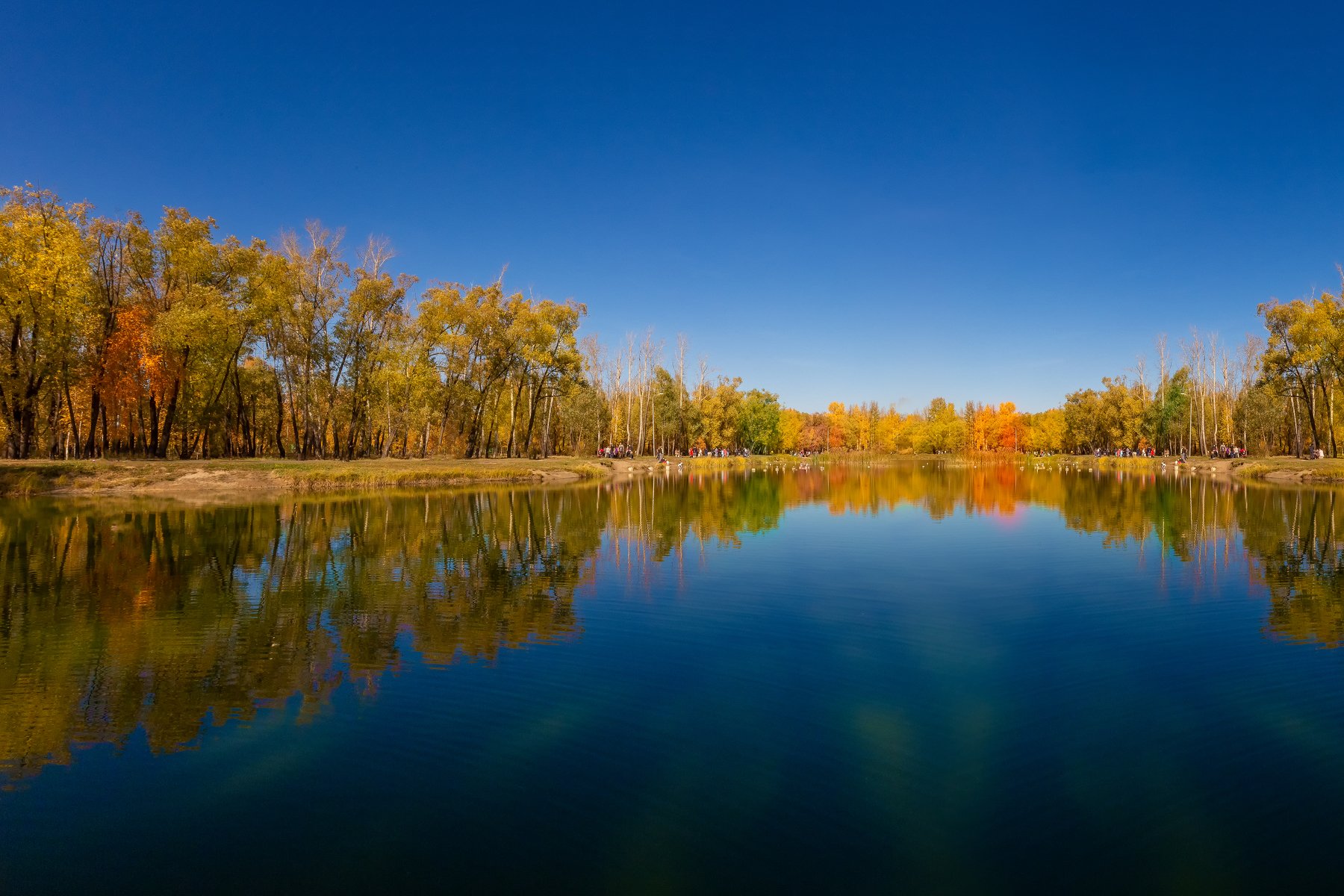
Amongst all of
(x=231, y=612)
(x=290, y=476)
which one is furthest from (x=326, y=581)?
(x=290, y=476)

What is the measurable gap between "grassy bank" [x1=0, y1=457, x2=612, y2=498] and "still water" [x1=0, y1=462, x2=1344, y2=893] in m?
21.9

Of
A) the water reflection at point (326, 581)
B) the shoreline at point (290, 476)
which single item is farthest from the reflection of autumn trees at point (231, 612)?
the shoreline at point (290, 476)

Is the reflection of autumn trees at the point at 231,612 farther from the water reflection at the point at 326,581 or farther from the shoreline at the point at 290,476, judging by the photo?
the shoreline at the point at 290,476

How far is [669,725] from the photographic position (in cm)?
720

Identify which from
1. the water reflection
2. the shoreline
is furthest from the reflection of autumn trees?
the shoreline

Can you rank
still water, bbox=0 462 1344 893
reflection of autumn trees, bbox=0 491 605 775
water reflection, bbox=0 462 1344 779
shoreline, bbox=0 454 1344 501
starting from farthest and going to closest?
1. shoreline, bbox=0 454 1344 501
2. water reflection, bbox=0 462 1344 779
3. reflection of autumn trees, bbox=0 491 605 775
4. still water, bbox=0 462 1344 893

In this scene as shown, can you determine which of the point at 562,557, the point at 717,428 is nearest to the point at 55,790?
the point at 562,557

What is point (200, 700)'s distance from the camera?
7.76 m

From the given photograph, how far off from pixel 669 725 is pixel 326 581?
962cm

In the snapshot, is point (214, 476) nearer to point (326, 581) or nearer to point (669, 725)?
point (326, 581)

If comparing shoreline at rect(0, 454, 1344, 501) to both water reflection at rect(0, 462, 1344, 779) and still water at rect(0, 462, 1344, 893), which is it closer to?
water reflection at rect(0, 462, 1344, 779)

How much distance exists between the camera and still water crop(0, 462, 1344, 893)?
491cm

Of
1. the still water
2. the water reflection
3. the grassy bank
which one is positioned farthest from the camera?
the grassy bank

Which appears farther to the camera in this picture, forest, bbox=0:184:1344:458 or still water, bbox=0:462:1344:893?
forest, bbox=0:184:1344:458
